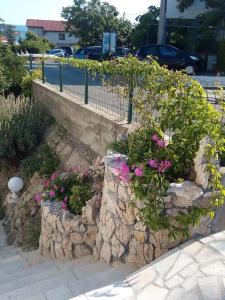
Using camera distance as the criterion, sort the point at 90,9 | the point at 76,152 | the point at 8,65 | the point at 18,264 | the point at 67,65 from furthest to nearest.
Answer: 1. the point at 90,9
2. the point at 8,65
3. the point at 67,65
4. the point at 76,152
5. the point at 18,264

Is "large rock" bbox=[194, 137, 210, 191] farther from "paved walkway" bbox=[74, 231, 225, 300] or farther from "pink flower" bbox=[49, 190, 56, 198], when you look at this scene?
"pink flower" bbox=[49, 190, 56, 198]

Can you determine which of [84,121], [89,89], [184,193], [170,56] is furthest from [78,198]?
[170,56]

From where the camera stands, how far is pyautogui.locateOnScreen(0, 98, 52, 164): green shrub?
9117 millimetres

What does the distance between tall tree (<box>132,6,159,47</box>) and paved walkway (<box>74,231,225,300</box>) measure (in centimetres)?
2251

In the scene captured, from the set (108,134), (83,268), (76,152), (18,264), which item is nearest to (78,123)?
(76,152)

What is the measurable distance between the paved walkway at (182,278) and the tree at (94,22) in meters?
34.2

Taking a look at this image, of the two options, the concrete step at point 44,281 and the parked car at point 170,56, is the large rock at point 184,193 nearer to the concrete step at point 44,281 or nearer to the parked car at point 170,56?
the concrete step at point 44,281

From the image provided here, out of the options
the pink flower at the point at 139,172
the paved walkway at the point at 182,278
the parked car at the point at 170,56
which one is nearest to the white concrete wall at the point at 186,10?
the parked car at the point at 170,56

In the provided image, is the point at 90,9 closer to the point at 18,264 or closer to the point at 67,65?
the point at 67,65

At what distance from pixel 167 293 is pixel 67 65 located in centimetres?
709

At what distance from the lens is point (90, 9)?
126ft

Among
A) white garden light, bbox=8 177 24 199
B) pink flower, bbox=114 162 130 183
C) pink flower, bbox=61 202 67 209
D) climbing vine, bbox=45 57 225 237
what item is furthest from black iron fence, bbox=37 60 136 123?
white garden light, bbox=8 177 24 199

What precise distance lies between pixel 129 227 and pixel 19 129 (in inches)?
220

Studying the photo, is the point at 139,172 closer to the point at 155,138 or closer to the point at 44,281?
the point at 155,138
